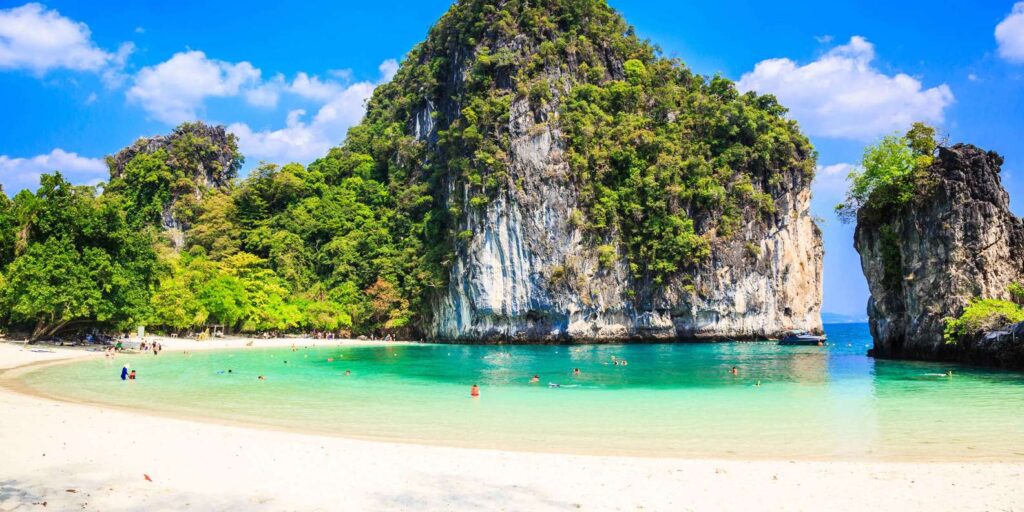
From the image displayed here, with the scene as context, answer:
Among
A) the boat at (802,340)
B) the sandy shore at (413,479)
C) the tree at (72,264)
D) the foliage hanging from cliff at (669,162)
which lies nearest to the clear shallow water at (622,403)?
the sandy shore at (413,479)

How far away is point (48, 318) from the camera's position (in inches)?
1294

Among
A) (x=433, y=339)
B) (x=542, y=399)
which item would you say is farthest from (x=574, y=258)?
(x=542, y=399)

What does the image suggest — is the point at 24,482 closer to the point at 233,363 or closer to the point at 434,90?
the point at 233,363

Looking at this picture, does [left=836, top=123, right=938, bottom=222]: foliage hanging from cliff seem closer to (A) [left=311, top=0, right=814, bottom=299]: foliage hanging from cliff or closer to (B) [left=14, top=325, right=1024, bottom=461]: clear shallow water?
(B) [left=14, top=325, right=1024, bottom=461]: clear shallow water

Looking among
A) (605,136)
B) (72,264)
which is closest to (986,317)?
(605,136)

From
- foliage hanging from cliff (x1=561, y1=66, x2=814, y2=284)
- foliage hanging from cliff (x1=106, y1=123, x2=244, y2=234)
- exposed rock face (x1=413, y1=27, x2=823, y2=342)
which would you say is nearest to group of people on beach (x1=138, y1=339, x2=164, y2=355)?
exposed rock face (x1=413, y1=27, x2=823, y2=342)

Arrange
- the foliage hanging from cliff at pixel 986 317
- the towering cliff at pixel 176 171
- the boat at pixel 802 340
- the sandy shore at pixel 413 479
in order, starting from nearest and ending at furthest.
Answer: the sandy shore at pixel 413 479, the foliage hanging from cliff at pixel 986 317, the boat at pixel 802 340, the towering cliff at pixel 176 171

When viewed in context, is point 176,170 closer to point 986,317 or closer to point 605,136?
point 605,136

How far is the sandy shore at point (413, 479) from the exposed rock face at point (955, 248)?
2110 centimetres

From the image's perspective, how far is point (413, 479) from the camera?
27.5 feet

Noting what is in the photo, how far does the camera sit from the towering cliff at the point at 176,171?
221 ft

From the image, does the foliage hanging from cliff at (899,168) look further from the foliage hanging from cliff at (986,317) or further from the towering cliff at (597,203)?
the towering cliff at (597,203)

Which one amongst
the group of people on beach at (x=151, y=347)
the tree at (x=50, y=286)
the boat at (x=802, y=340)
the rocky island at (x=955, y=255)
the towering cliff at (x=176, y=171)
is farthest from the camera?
the towering cliff at (x=176, y=171)

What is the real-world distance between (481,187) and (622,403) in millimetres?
34995
